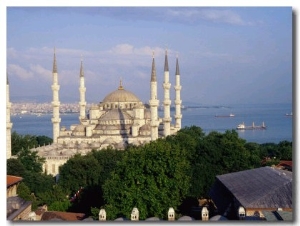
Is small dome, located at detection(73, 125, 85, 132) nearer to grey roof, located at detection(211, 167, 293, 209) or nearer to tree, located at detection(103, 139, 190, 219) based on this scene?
tree, located at detection(103, 139, 190, 219)

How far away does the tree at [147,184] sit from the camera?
A: 14117 millimetres

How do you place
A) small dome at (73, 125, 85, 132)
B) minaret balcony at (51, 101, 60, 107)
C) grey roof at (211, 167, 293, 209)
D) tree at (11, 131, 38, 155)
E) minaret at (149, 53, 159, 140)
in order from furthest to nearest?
tree at (11, 131, 38, 155)
small dome at (73, 125, 85, 132)
minaret balcony at (51, 101, 60, 107)
minaret at (149, 53, 159, 140)
grey roof at (211, 167, 293, 209)

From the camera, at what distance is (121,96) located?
36031 mm

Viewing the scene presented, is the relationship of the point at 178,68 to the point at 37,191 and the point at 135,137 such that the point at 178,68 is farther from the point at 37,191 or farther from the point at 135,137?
the point at 37,191

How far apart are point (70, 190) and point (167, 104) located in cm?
984

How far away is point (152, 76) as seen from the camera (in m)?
29.1

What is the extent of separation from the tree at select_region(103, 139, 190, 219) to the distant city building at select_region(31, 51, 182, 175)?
12.5 metres

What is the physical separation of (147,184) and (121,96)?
2151 cm

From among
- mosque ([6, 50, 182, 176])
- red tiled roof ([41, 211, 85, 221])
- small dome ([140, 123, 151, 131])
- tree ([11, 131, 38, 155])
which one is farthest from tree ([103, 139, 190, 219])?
tree ([11, 131, 38, 155])

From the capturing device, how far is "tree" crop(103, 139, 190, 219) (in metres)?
14.1

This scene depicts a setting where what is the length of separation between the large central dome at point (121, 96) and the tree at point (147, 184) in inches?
785

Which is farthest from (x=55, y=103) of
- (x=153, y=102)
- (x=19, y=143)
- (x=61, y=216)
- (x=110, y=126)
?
(x=61, y=216)

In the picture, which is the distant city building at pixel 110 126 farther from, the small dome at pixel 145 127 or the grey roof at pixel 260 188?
the grey roof at pixel 260 188

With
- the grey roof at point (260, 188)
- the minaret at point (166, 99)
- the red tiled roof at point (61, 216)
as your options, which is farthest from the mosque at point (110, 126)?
the grey roof at point (260, 188)
